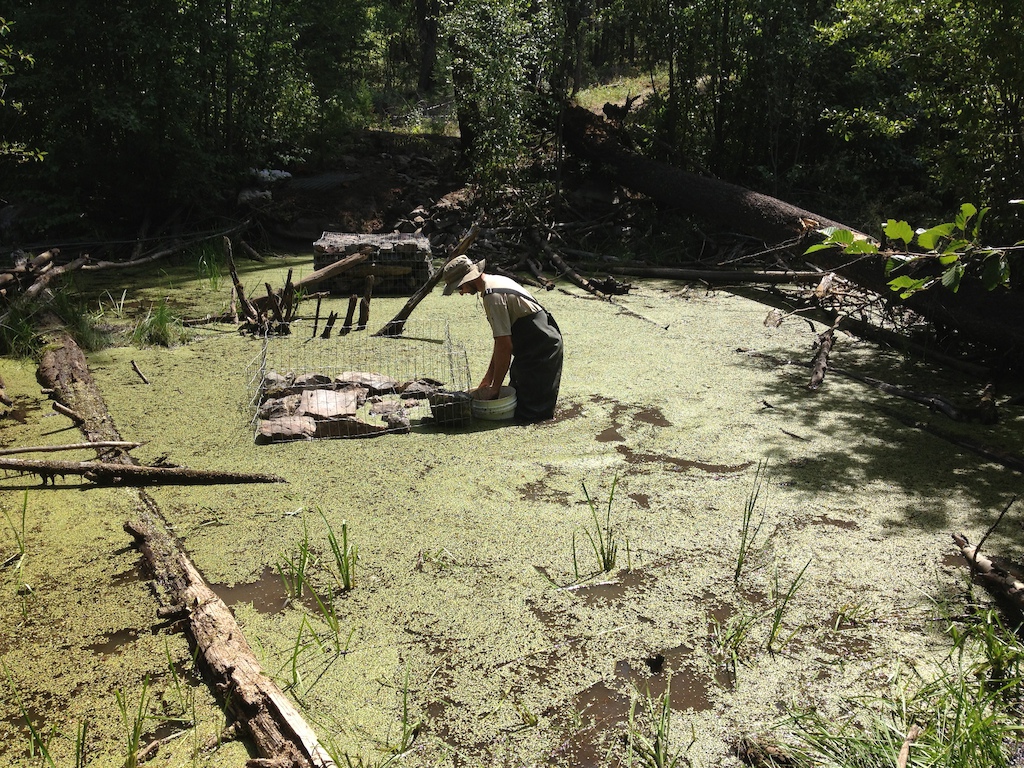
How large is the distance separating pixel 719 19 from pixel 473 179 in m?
3.62

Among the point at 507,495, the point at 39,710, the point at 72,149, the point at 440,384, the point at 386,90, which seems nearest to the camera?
the point at 39,710

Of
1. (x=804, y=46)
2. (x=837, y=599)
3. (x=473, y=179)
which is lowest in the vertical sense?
(x=837, y=599)

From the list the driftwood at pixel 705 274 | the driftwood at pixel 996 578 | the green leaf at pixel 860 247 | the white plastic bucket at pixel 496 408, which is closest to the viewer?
the green leaf at pixel 860 247

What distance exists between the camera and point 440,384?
5207 millimetres

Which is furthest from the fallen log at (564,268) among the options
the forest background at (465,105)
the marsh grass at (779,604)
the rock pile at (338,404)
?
the marsh grass at (779,604)

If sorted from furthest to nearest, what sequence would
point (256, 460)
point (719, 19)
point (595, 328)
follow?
point (719, 19) < point (595, 328) < point (256, 460)

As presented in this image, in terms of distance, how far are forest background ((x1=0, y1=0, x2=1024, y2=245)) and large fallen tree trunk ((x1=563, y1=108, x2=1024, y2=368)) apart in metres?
0.62

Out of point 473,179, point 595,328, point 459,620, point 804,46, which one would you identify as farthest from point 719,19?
point 459,620

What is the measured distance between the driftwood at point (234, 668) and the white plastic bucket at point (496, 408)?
6.14ft

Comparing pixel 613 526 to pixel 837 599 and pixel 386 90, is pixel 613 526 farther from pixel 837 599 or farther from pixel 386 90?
pixel 386 90

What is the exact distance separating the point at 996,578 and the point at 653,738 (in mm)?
1465

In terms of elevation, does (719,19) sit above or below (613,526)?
above

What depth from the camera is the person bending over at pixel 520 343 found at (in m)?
4.47

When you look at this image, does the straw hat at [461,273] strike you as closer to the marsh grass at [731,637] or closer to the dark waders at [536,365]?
the dark waders at [536,365]
